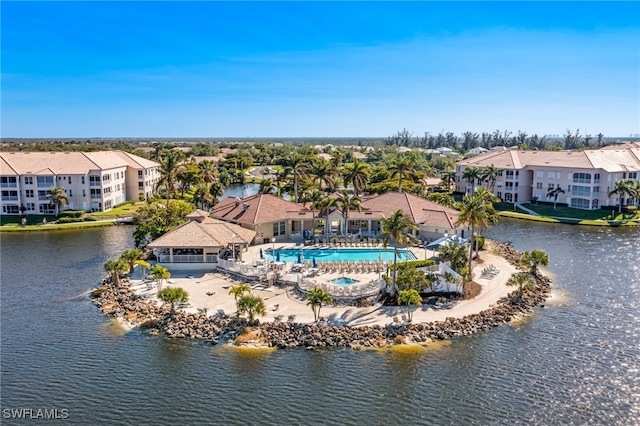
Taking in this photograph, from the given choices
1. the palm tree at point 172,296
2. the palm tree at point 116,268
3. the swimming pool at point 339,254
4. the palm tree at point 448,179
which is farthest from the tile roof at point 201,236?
the palm tree at point 448,179

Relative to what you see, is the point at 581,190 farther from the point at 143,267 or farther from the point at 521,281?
the point at 143,267

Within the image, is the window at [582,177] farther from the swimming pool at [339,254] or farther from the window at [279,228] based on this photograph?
the window at [279,228]

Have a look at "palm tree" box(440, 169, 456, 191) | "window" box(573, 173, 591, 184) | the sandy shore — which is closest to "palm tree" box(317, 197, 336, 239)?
the sandy shore

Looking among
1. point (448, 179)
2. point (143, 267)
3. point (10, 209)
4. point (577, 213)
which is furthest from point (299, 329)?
point (448, 179)

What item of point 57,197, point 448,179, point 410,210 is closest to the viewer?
point 410,210

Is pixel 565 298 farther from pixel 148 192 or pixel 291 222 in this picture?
pixel 148 192

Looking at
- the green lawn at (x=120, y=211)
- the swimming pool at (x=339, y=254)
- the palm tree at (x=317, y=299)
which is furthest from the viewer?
the green lawn at (x=120, y=211)
